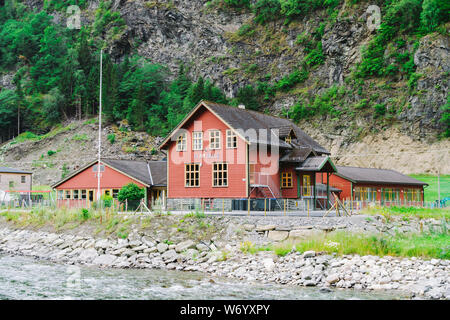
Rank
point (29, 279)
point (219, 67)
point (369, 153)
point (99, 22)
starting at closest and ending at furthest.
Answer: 1. point (29, 279)
2. point (369, 153)
3. point (219, 67)
4. point (99, 22)

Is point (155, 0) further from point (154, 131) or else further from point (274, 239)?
point (274, 239)

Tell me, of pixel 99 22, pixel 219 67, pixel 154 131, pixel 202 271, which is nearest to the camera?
pixel 202 271

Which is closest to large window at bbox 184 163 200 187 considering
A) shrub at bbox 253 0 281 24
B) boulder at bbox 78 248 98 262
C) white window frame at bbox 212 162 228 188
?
white window frame at bbox 212 162 228 188

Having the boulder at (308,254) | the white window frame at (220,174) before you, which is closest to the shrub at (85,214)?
the white window frame at (220,174)

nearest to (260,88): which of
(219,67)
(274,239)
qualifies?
(219,67)

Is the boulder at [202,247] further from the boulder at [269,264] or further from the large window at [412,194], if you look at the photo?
the large window at [412,194]

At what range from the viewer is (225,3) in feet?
321

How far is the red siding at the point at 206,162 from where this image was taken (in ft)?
104

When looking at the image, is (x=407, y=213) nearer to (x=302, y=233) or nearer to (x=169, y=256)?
(x=302, y=233)

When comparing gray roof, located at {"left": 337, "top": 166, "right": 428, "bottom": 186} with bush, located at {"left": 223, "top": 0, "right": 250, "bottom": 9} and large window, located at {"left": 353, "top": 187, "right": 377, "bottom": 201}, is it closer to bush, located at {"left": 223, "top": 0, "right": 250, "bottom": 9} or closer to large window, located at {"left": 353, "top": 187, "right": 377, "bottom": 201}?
large window, located at {"left": 353, "top": 187, "right": 377, "bottom": 201}

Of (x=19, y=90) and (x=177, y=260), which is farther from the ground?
(x=19, y=90)

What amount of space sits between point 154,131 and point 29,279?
56382mm

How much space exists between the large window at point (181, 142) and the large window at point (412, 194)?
25597 mm

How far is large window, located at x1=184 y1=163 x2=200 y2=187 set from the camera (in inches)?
1310
